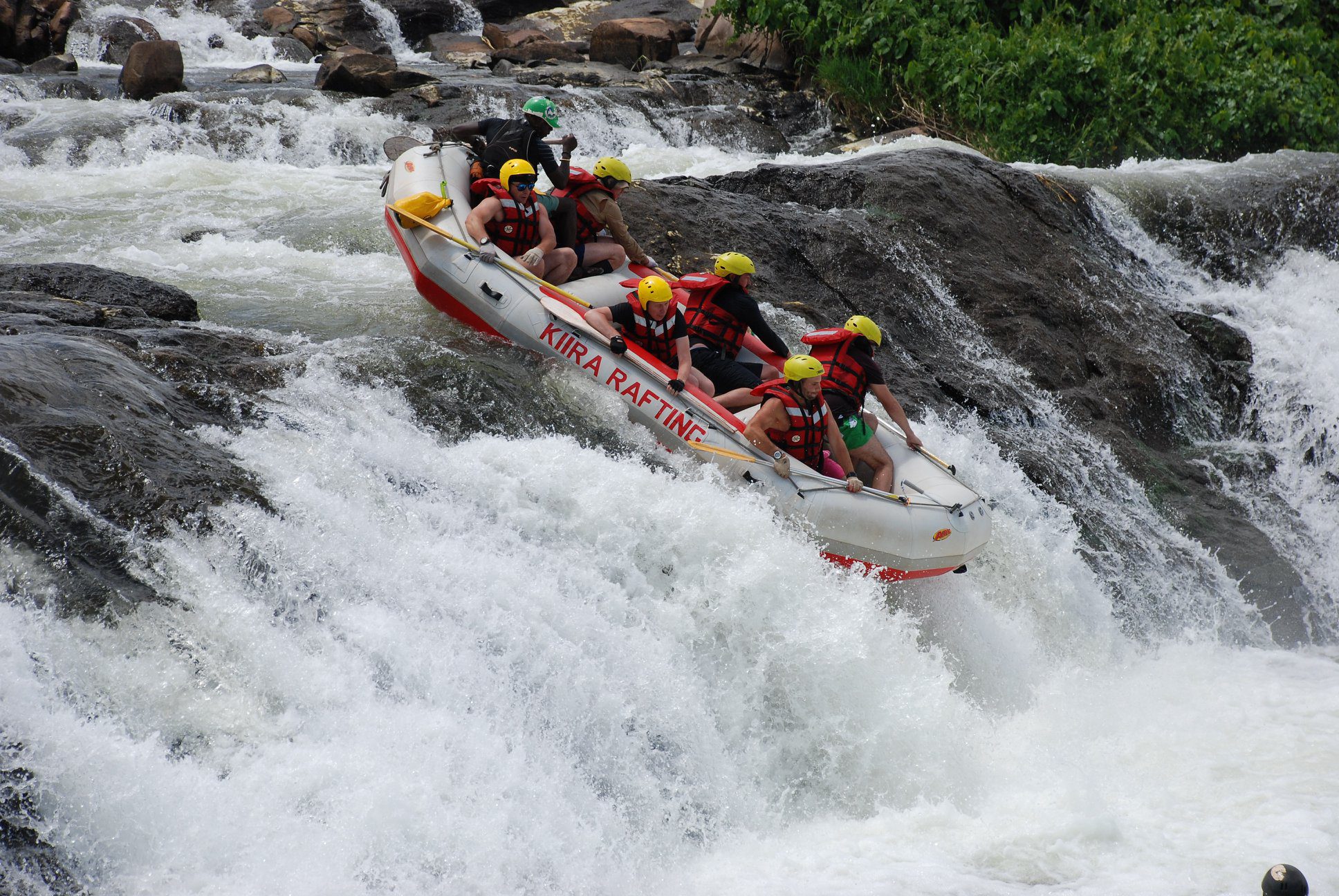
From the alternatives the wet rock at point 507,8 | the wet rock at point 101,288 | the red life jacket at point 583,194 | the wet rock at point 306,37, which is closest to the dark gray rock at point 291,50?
the wet rock at point 306,37

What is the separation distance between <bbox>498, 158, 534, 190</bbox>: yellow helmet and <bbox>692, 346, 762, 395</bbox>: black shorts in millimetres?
1636

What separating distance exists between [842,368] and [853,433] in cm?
39

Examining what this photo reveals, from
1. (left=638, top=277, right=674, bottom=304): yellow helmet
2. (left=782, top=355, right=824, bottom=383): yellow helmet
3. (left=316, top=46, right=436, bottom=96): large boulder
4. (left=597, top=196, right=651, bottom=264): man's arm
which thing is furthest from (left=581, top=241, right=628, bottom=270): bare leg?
(left=316, top=46, right=436, bottom=96): large boulder

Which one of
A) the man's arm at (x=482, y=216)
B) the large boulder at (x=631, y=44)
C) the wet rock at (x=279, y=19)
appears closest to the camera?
the man's arm at (x=482, y=216)

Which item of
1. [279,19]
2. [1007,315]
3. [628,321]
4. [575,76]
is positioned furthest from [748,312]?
[279,19]

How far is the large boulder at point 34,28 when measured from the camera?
15500mm

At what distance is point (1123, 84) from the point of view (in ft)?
48.4

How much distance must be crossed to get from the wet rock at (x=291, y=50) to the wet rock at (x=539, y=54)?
10.2 ft

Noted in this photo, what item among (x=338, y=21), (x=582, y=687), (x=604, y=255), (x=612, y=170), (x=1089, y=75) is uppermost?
(x=1089, y=75)

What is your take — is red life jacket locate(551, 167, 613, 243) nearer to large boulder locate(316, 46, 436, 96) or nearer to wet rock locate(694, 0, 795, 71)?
large boulder locate(316, 46, 436, 96)

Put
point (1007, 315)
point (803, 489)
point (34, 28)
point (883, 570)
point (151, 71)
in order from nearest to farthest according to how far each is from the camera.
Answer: point (803, 489) < point (883, 570) < point (1007, 315) < point (151, 71) < point (34, 28)

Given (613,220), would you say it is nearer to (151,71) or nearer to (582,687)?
(582,687)

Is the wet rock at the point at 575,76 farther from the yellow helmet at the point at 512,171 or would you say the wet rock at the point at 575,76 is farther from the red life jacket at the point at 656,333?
the red life jacket at the point at 656,333

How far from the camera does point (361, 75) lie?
49.5 feet
